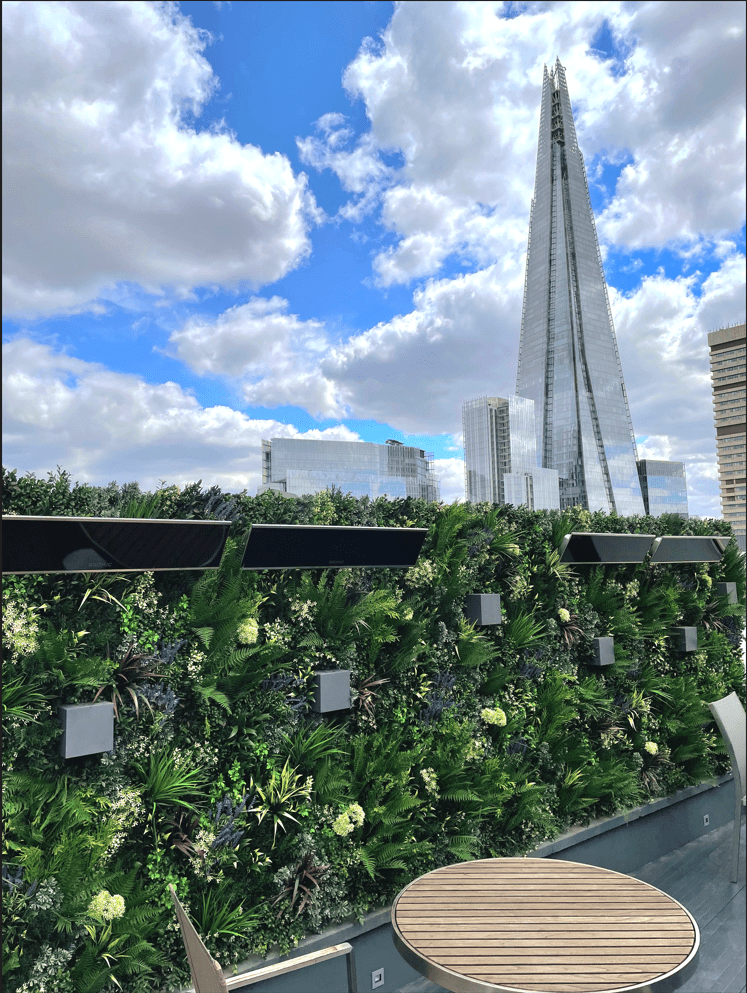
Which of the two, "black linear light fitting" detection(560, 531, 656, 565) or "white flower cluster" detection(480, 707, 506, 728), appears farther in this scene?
"black linear light fitting" detection(560, 531, 656, 565)

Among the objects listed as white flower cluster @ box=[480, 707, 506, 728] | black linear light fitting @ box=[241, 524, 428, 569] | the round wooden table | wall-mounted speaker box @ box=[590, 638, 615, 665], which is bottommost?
the round wooden table

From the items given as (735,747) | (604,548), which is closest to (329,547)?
(604,548)

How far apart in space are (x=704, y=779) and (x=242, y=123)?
195 ft

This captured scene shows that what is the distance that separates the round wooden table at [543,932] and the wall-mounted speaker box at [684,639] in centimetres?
342

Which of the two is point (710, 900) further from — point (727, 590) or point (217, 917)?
point (217, 917)

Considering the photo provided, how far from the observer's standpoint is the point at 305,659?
A: 3383 millimetres

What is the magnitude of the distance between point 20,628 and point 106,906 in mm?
1173

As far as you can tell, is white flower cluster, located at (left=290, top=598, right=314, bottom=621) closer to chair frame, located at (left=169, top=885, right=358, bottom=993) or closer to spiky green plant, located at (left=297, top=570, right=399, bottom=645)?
spiky green plant, located at (left=297, top=570, right=399, bottom=645)

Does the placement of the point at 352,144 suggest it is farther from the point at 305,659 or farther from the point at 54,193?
the point at 305,659

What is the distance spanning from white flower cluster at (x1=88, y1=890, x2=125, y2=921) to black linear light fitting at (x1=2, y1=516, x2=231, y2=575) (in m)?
1.31

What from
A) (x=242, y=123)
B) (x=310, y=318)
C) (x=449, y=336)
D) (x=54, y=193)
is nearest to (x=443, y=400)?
(x=449, y=336)

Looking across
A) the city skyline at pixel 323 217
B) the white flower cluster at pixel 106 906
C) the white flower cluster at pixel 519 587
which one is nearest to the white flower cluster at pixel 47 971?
the white flower cluster at pixel 106 906

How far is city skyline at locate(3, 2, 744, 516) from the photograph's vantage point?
512cm

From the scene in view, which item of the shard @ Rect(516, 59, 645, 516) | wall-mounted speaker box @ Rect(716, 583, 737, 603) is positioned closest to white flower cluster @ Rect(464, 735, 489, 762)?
wall-mounted speaker box @ Rect(716, 583, 737, 603)
